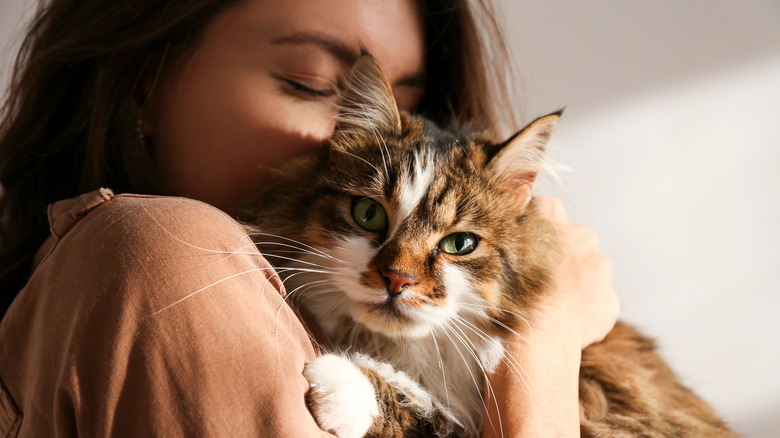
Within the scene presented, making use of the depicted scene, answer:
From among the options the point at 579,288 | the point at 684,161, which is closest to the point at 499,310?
the point at 579,288

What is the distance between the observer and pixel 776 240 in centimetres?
229

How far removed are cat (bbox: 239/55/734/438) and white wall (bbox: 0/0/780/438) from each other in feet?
3.92

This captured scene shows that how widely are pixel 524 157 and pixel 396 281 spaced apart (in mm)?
453

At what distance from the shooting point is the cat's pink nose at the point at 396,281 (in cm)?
102

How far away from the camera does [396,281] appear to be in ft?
3.34

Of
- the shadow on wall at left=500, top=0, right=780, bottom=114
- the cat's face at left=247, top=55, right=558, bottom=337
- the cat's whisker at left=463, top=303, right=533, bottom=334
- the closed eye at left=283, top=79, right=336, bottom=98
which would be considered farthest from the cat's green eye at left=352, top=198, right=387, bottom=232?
the shadow on wall at left=500, top=0, right=780, bottom=114

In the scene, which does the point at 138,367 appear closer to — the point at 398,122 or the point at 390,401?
the point at 390,401

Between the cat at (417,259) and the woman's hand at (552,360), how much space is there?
0.05m

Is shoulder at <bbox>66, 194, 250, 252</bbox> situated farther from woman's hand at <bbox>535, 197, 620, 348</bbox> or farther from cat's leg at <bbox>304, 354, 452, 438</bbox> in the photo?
woman's hand at <bbox>535, 197, 620, 348</bbox>

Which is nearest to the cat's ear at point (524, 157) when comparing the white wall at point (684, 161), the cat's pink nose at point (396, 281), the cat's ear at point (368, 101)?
the cat's ear at point (368, 101)

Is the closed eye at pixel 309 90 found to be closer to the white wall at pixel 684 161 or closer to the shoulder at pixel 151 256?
the shoulder at pixel 151 256

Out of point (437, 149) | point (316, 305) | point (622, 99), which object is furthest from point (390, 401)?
point (622, 99)

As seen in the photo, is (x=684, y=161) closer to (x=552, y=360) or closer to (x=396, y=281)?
(x=552, y=360)

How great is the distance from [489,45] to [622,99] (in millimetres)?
828
